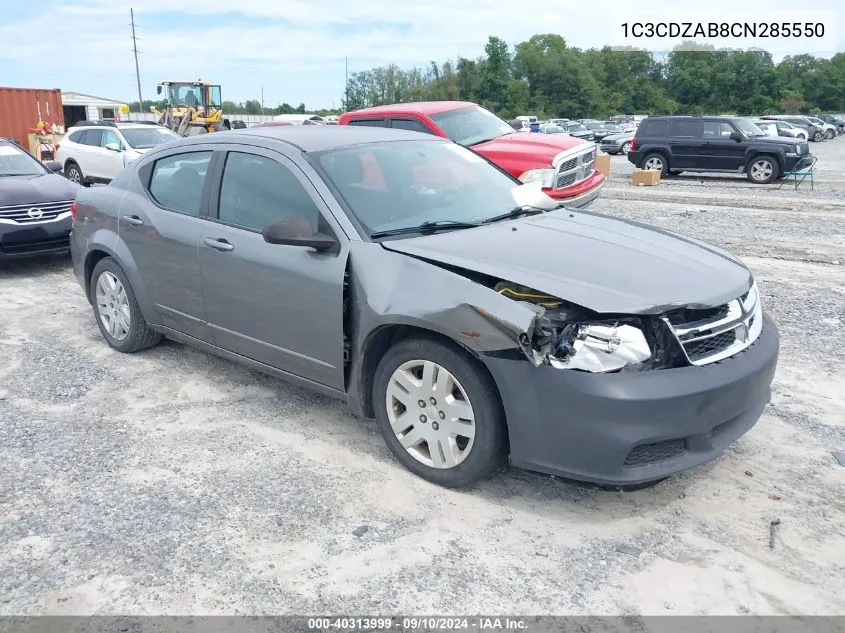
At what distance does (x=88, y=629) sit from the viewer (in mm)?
2684

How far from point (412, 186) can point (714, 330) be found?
1.88 metres

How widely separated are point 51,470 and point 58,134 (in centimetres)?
2143

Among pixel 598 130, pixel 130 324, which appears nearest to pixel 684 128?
pixel 130 324

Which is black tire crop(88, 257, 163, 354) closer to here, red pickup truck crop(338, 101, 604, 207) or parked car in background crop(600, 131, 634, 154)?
red pickup truck crop(338, 101, 604, 207)

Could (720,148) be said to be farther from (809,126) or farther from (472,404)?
(809,126)

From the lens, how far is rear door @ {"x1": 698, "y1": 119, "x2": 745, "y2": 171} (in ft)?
61.0

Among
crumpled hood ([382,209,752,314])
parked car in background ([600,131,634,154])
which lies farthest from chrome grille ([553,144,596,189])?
parked car in background ([600,131,634,154])

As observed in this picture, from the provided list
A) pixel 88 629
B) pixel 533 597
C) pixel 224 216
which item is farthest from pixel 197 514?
pixel 224 216

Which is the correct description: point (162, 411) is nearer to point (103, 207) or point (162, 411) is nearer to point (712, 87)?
point (103, 207)

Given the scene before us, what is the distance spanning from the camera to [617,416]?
3.02 meters

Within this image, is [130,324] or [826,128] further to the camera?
[826,128]

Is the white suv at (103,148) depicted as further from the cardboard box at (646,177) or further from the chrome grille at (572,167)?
the cardboard box at (646,177)

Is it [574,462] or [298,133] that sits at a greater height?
[298,133]

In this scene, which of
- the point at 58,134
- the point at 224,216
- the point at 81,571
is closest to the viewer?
the point at 81,571
